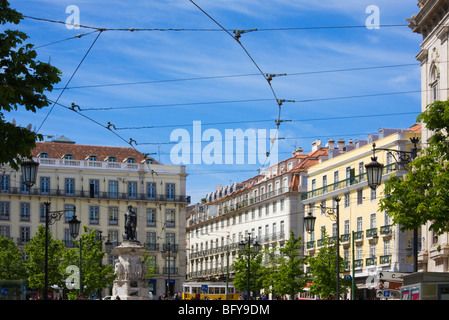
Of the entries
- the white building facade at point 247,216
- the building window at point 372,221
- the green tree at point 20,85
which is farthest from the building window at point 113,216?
the green tree at point 20,85

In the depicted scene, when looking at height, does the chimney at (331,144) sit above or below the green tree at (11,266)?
above

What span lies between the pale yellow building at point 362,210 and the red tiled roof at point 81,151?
34.0 meters

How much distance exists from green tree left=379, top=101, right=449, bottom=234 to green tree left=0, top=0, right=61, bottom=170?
14.8 m

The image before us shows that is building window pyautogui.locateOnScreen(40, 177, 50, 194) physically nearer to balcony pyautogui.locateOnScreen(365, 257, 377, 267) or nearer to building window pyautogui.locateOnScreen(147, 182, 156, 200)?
building window pyautogui.locateOnScreen(147, 182, 156, 200)

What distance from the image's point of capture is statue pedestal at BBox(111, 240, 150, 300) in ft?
175

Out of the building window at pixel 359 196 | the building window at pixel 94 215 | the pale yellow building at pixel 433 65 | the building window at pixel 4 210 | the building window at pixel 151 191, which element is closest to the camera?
the pale yellow building at pixel 433 65

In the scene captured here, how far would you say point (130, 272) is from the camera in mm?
53562

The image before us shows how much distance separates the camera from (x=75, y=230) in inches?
1551

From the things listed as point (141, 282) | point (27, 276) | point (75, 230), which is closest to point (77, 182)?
point (27, 276)

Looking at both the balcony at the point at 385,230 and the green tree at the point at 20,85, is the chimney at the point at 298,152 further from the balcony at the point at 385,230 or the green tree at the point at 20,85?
the green tree at the point at 20,85

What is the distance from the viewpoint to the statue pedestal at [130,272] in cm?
5341

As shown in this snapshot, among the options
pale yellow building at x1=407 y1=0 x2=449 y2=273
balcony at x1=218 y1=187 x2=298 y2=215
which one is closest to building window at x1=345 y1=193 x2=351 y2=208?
balcony at x1=218 y1=187 x2=298 y2=215
